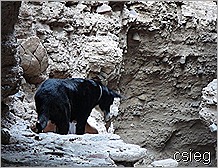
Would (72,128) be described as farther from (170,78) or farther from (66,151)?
(170,78)

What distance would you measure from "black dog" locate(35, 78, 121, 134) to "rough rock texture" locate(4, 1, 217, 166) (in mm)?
1263

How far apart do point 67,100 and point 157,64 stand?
331 centimetres

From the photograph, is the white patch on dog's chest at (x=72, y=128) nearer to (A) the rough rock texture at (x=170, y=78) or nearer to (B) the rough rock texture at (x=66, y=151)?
(B) the rough rock texture at (x=66, y=151)

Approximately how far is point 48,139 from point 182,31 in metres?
4.06

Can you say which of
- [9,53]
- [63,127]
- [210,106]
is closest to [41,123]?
[63,127]

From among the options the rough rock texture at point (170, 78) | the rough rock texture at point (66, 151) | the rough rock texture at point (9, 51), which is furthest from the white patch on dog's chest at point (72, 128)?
the rough rock texture at point (170, 78)

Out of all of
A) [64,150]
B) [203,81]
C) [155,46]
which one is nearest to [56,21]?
[155,46]

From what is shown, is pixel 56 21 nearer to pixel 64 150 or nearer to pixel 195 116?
pixel 64 150

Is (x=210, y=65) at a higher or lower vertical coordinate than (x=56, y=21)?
lower

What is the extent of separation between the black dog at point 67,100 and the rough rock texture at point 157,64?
4.14 feet

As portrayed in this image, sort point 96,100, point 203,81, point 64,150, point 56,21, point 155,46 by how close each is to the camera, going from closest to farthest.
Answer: point 64,150
point 96,100
point 56,21
point 155,46
point 203,81

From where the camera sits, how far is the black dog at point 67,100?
3.13 m

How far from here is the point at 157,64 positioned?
21.0ft

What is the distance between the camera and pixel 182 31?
20.7 feet
